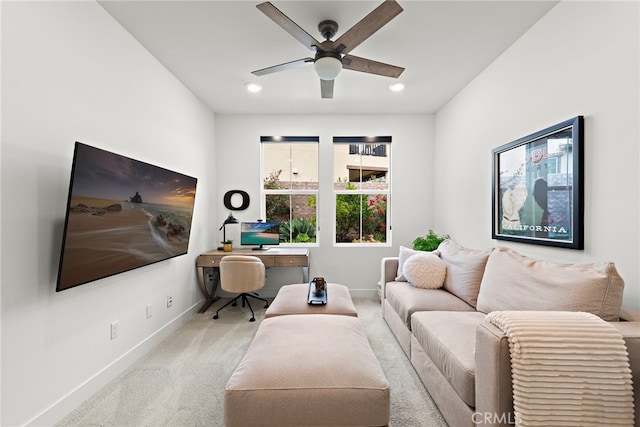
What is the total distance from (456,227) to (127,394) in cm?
347

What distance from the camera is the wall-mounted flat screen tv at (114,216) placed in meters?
1.69

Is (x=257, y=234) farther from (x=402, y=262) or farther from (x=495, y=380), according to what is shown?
(x=495, y=380)

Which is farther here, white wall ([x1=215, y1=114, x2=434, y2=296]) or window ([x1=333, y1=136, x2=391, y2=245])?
window ([x1=333, y1=136, x2=391, y2=245])

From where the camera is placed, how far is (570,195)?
195cm

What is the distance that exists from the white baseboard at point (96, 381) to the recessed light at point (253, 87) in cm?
258

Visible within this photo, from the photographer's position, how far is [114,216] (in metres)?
2.00

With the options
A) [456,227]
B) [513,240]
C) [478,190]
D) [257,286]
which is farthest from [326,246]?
[513,240]

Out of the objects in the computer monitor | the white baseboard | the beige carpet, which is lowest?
the beige carpet

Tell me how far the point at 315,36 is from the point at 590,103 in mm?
1930

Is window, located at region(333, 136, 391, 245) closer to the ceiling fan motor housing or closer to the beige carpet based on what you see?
the beige carpet

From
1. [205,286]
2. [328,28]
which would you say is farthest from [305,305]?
[328,28]

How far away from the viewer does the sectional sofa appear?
123 cm

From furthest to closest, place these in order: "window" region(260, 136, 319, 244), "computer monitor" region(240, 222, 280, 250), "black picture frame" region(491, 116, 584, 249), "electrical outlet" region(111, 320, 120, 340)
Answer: "window" region(260, 136, 319, 244) → "computer monitor" region(240, 222, 280, 250) → "electrical outlet" region(111, 320, 120, 340) → "black picture frame" region(491, 116, 584, 249)

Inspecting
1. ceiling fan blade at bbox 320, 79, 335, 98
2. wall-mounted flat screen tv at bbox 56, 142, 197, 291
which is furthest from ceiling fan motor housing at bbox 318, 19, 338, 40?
wall-mounted flat screen tv at bbox 56, 142, 197, 291
